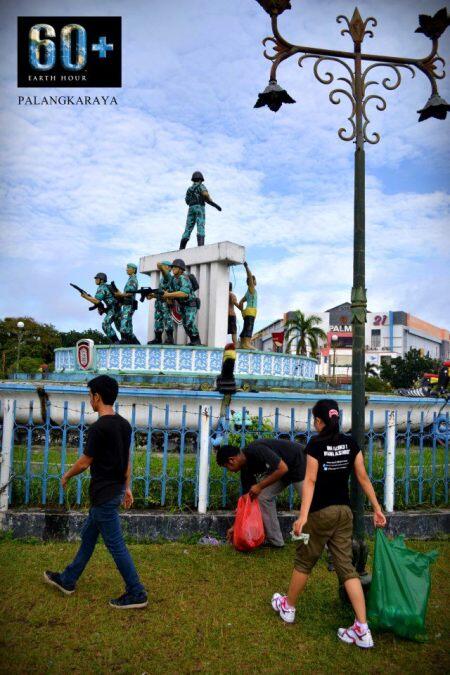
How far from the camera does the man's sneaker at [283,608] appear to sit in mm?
3713

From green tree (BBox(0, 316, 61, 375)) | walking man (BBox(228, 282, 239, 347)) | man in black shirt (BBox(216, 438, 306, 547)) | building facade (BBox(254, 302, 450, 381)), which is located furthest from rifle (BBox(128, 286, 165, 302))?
building facade (BBox(254, 302, 450, 381))

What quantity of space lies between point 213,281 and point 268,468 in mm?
9121

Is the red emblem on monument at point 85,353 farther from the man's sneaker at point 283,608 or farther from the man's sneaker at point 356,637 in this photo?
the man's sneaker at point 356,637

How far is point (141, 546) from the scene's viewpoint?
518 centimetres

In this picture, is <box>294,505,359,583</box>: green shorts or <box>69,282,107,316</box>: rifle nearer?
<box>294,505,359,583</box>: green shorts

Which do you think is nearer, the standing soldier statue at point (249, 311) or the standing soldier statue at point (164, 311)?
the standing soldier statue at point (164, 311)

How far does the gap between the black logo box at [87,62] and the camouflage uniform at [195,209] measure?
310 inches

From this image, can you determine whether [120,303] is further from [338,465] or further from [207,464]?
[338,465]

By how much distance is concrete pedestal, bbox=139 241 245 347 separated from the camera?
539 inches

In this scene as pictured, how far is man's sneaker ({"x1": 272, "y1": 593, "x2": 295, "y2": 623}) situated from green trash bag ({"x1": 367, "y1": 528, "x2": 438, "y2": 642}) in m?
0.52

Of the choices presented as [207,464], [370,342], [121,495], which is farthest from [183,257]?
[370,342]

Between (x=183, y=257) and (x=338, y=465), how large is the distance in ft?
36.7

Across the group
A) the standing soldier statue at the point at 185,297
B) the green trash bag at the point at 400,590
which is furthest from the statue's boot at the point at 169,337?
the green trash bag at the point at 400,590

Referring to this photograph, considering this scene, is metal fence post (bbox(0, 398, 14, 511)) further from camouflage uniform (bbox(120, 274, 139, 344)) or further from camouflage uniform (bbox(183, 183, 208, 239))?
camouflage uniform (bbox(183, 183, 208, 239))
